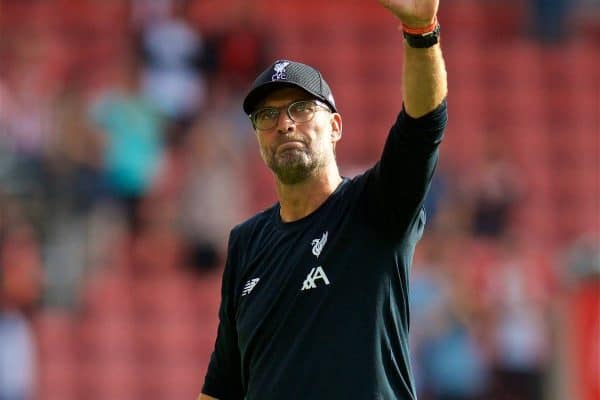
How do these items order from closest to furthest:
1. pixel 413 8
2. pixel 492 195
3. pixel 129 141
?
pixel 413 8, pixel 129 141, pixel 492 195

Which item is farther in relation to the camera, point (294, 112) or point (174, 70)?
point (174, 70)

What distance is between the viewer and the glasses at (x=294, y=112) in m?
4.12

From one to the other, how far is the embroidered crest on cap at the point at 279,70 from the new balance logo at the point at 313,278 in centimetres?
58

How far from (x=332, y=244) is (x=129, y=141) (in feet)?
25.2

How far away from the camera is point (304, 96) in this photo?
13.6 ft

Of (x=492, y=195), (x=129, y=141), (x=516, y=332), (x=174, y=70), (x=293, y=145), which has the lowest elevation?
(x=516, y=332)

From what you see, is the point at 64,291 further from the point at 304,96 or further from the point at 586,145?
the point at 304,96

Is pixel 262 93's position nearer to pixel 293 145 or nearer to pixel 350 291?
pixel 293 145

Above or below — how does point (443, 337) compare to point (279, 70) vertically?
below

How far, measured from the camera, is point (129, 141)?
11547 millimetres

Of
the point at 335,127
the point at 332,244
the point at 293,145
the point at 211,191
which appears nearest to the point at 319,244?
the point at 332,244

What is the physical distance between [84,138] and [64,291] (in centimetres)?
128

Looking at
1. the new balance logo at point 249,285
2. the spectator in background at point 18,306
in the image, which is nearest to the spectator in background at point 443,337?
the spectator in background at point 18,306

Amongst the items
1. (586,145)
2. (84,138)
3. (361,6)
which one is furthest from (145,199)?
(586,145)
